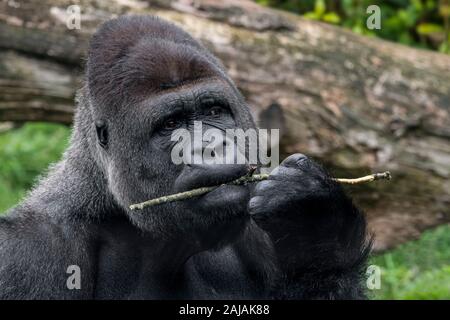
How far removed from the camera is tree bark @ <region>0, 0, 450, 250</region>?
7.81 m

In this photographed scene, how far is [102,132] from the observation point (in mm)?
5281

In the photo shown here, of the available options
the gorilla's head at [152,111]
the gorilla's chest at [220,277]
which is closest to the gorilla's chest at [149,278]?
the gorilla's chest at [220,277]

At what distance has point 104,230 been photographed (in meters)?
5.40

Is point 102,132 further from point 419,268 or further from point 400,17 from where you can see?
point 400,17

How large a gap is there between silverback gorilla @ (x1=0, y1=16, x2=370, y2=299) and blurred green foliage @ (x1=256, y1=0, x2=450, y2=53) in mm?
6024

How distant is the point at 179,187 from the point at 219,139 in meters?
0.34

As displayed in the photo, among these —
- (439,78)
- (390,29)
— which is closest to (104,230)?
(439,78)

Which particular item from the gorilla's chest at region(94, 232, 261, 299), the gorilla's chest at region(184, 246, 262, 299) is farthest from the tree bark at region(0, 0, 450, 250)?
the gorilla's chest at region(94, 232, 261, 299)

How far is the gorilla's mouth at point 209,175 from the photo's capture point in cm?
459

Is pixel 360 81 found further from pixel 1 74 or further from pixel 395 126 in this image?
pixel 1 74

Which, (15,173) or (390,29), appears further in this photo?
(390,29)

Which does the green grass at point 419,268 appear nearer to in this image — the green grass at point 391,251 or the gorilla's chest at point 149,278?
the green grass at point 391,251

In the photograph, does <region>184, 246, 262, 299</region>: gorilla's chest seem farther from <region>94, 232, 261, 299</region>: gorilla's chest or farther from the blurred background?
the blurred background
